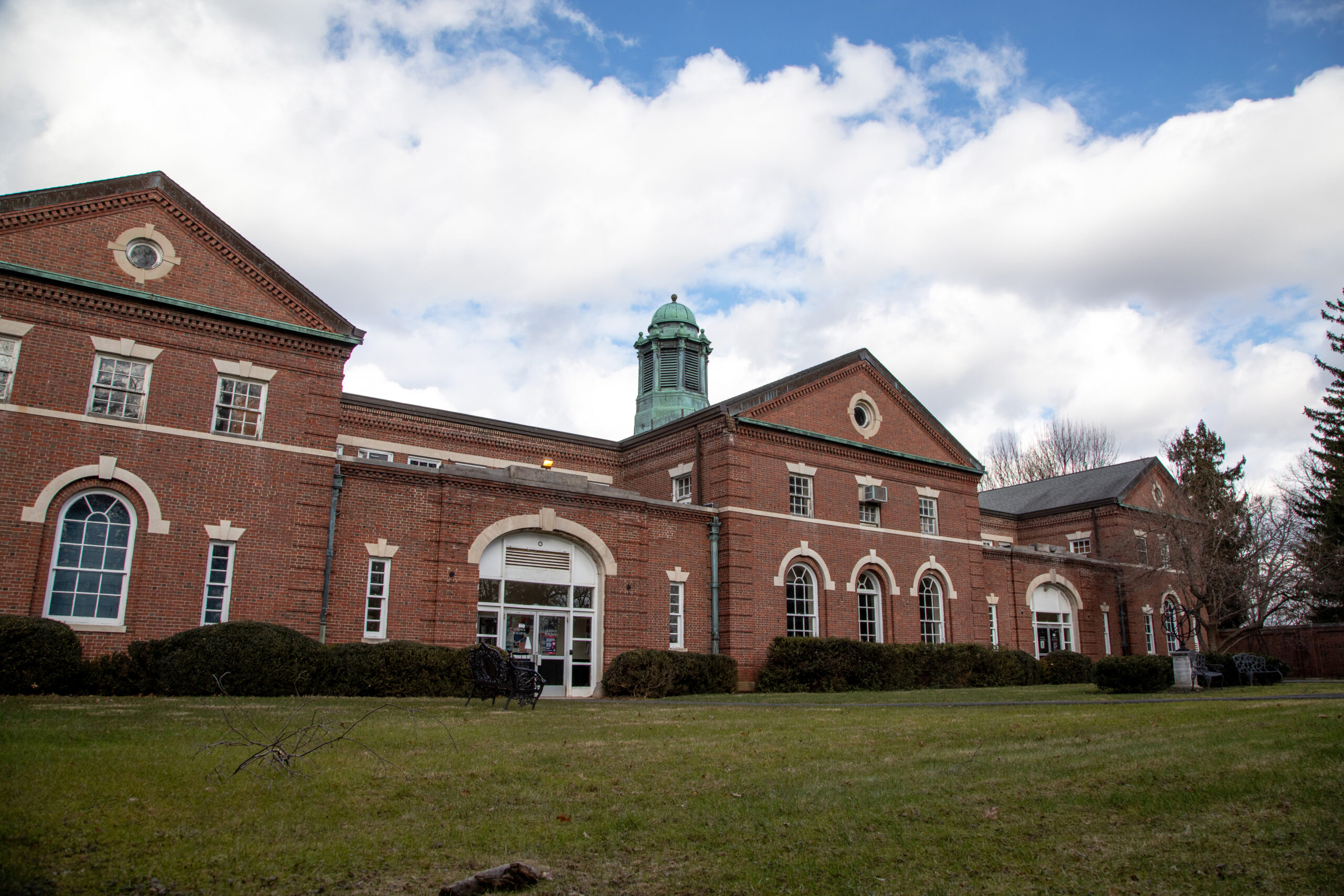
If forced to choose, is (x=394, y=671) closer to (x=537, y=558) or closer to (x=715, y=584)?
(x=537, y=558)

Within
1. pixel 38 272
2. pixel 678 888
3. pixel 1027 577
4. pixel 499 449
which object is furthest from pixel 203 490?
pixel 1027 577

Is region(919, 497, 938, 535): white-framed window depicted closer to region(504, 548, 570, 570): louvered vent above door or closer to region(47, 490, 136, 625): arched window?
region(504, 548, 570, 570): louvered vent above door

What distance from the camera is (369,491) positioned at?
2000cm

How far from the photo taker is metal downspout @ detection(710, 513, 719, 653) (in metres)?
24.7

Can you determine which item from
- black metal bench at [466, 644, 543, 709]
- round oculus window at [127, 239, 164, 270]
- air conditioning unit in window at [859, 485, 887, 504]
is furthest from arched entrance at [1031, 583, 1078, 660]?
round oculus window at [127, 239, 164, 270]

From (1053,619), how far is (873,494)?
38.4ft

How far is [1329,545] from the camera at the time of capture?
33.6 m

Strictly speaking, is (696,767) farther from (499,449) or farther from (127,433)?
(499,449)

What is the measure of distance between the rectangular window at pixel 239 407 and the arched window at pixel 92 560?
2.44 m

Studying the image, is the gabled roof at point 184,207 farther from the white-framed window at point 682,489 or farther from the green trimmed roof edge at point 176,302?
the white-framed window at point 682,489

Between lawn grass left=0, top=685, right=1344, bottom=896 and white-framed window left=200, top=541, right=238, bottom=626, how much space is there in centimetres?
730

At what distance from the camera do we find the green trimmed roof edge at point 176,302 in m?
17.2

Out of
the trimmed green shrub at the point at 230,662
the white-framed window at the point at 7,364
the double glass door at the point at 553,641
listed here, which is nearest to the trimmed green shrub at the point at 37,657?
the trimmed green shrub at the point at 230,662

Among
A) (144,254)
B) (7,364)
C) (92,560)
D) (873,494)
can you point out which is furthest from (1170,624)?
(7,364)
